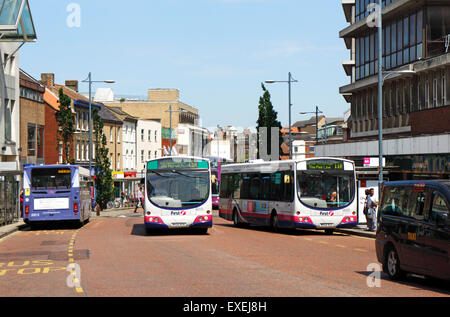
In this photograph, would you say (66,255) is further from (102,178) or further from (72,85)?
(72,85)

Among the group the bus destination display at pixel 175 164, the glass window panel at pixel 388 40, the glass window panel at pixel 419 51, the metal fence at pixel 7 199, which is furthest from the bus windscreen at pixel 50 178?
the glass window panel at pixel 388 40

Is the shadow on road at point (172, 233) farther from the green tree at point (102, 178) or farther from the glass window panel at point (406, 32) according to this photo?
the green tree at point (102, 178)

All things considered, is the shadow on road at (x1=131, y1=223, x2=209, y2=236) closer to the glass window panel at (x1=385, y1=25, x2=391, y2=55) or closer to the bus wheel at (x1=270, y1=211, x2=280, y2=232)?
the bus wheel at (x1=270, y1=211, x2=280, y2=232)

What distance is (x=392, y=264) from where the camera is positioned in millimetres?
15602

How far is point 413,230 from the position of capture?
14789 mm

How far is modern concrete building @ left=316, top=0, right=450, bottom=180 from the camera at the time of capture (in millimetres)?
40188

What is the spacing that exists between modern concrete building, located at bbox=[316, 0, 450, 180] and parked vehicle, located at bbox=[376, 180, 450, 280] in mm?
20291

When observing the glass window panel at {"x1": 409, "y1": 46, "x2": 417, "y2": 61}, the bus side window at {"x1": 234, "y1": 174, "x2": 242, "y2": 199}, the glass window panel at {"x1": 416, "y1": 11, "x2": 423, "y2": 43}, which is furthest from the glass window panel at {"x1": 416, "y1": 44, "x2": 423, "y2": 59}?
the bus side window at {"x1": 234, "y1": 174, "x2": 242, "y2": 199}

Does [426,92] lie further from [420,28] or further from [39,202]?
[39,202]

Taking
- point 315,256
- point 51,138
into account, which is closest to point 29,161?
point 51,138

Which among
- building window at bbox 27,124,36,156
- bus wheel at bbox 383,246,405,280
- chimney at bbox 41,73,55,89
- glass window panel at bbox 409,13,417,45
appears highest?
chimney at bbox 41,73,55,89

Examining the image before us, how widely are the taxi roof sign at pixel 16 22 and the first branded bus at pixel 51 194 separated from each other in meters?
11.9

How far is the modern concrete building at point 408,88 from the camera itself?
4019 centimetres
